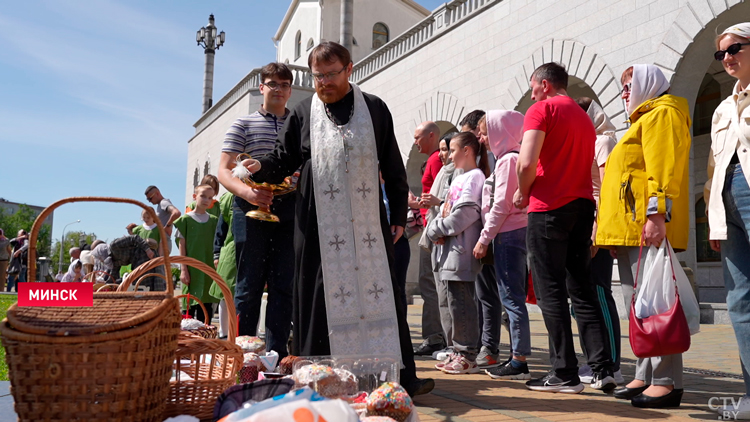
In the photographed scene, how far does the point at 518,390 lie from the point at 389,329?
121 cm

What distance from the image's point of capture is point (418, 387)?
375 centimetres

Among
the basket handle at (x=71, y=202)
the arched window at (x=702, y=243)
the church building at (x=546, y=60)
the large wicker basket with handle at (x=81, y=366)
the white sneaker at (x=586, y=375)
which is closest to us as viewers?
the large wicker basket with handle at (x=81, y=366)

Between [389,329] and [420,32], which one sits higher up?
[420,32]

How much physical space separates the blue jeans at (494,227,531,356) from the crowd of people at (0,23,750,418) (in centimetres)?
1

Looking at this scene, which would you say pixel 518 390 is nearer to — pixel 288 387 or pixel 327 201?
pixel 327 201

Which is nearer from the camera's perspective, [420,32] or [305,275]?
[305,275]

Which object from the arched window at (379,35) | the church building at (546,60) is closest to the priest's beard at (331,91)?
the church building at (546,60)

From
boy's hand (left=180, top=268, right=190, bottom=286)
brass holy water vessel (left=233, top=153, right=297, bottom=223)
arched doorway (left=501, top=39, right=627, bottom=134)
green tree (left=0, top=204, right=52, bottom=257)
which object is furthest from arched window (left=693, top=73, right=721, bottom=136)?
green tree (left=0, top=204, right=52, bottom=257)

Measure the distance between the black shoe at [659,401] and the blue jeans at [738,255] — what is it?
1.34 ft

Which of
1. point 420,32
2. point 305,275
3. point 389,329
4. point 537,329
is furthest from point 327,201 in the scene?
point 420,32

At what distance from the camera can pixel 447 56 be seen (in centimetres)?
1802

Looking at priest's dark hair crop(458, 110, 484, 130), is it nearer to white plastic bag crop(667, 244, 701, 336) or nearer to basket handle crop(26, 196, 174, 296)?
white plastic bag crop(667, 244, 701, 336)

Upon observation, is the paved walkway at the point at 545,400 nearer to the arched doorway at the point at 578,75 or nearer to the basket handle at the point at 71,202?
the basket handle at the point at 71,202

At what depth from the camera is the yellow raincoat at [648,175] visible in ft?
12.4
